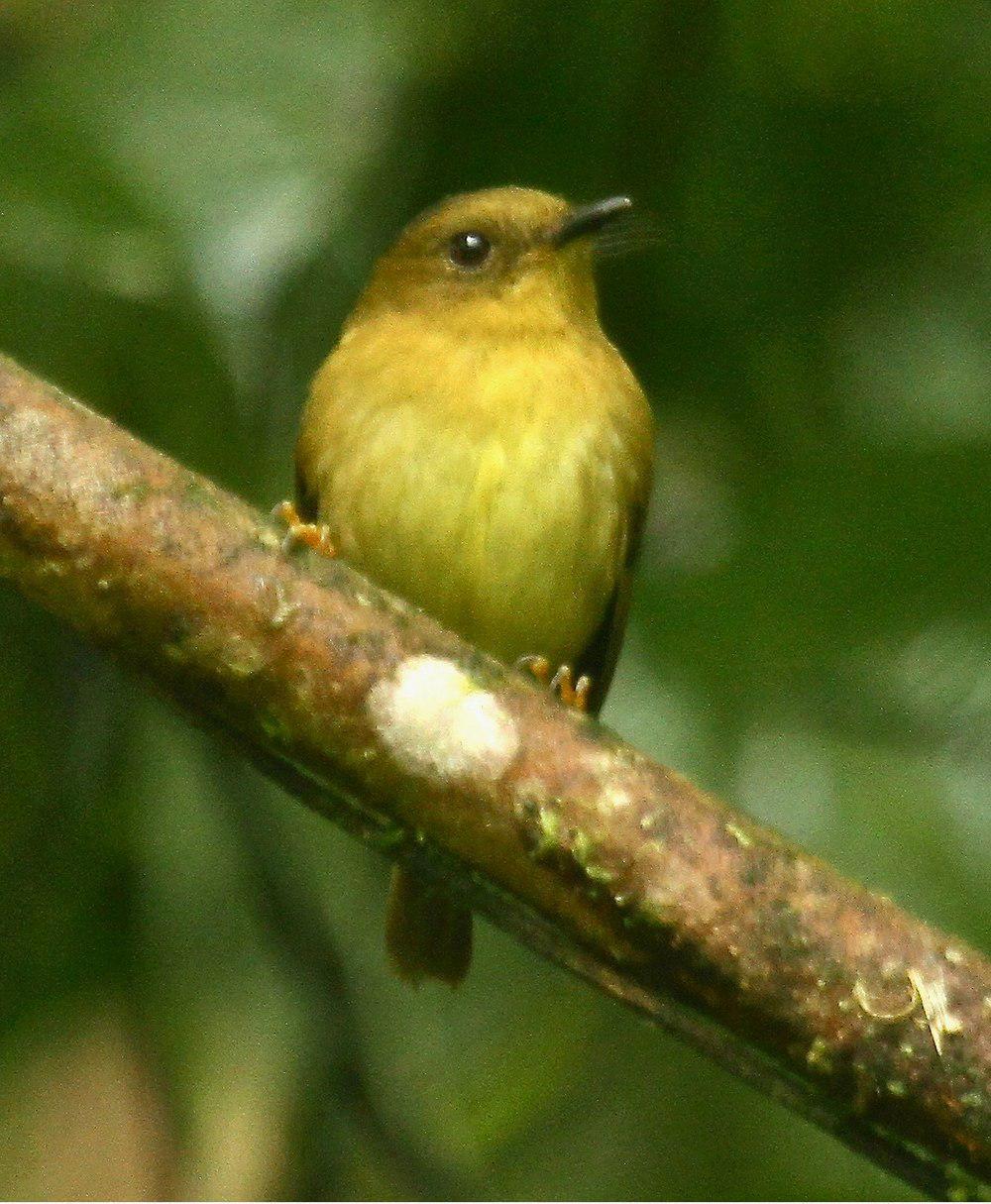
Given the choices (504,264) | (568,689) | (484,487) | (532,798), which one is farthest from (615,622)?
(532,798)

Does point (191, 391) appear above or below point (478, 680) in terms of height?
above

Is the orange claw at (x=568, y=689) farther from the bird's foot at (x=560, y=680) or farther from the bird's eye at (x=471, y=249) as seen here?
the bird's eye at (x=471, y=249)

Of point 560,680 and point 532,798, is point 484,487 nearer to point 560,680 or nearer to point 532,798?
point 560,680

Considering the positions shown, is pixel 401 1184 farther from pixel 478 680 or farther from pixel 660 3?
pixel 660 3

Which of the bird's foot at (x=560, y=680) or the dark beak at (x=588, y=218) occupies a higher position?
the dark beak at (x=588, y=218)

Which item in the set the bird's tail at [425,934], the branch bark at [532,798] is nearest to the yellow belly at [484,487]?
the bird's tail at [425,934]

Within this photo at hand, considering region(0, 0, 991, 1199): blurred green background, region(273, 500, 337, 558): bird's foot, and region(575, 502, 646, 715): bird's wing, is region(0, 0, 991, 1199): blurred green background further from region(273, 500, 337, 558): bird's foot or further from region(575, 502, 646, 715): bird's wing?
region(273, 500, 337, 558): bird's foot

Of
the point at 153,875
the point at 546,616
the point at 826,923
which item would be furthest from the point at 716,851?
the point at 153,875
